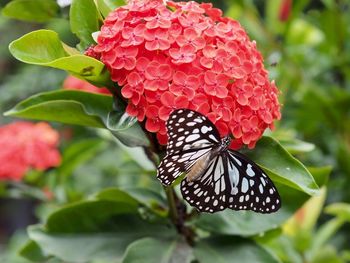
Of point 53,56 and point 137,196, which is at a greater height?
point 53,56

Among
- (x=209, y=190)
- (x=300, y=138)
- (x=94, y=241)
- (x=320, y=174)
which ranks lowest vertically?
(x=300, y=138)

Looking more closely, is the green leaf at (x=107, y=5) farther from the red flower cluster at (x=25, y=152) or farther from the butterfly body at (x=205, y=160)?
the red flower cluster at (x=25, y=152)

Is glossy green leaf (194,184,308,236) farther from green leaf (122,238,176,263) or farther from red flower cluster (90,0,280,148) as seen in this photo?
red flower cluster (90,0,280,148)

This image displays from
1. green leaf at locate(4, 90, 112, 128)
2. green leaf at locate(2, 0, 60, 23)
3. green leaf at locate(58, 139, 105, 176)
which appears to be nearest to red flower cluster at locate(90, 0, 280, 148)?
green leaf at locate(4, 90, 112, 128)

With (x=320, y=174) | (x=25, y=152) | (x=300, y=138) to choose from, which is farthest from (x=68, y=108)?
(x=300, y=138)

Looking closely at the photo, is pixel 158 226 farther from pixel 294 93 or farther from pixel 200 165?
pixel 294 93

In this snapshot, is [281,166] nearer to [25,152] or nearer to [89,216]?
Answer: [89,216]
